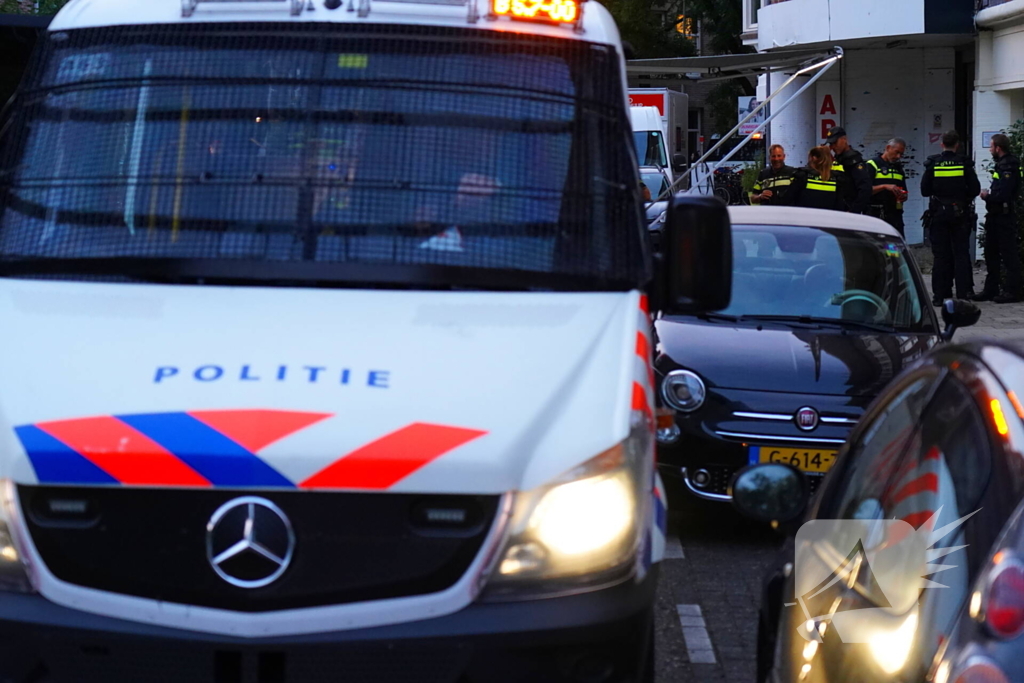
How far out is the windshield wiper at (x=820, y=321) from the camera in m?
8.12

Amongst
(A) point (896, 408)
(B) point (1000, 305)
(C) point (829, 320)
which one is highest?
(A) point (896, 408)

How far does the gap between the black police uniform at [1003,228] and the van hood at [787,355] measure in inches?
367

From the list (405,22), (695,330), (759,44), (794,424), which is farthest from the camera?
(759,44)

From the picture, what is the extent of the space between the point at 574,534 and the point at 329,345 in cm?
79

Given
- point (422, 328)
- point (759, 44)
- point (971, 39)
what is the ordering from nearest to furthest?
point (422, 328) < point (971, 39) < point (759, 44)

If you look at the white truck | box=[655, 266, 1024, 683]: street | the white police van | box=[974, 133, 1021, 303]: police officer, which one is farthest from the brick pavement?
the white police van

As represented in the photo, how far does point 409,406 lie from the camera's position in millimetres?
3537

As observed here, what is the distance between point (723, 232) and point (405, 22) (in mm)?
1233

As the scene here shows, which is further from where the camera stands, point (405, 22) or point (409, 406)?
point (405, 22)

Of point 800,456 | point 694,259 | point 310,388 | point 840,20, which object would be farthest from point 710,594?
point 840,20

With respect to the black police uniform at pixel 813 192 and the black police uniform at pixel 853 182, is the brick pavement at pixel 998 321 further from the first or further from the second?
the black police uniform at pixel 813 192

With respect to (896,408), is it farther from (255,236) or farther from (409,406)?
(255,236)

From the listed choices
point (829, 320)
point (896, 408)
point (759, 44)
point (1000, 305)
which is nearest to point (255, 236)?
point (896, 408)

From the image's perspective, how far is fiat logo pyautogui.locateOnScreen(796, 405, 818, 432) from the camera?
7.27 m
